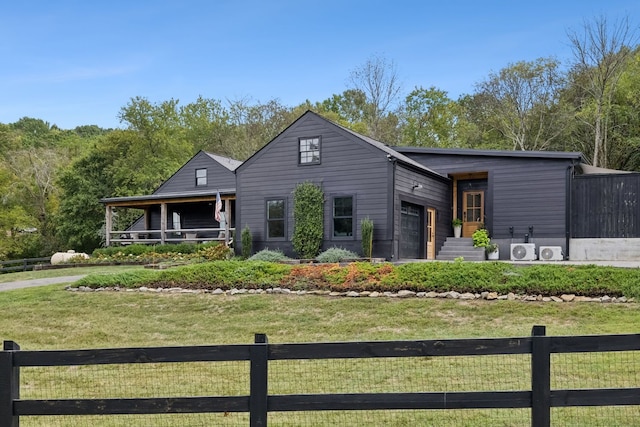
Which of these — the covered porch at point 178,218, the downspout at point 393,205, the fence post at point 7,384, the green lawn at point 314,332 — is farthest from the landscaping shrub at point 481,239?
the fence post at point 7,384

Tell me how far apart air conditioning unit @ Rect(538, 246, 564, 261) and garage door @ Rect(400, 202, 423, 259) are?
4.27m

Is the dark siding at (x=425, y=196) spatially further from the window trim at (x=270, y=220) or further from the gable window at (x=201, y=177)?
the gable window at (x=201, y=177)

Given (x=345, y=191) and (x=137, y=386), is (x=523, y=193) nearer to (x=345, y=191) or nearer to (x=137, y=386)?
(x=345, y=191)

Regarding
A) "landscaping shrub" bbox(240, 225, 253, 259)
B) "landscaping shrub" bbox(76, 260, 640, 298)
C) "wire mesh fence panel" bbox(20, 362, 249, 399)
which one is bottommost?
Answer: "wire mesh fence panel" bbox(20, 362, 249, 399)

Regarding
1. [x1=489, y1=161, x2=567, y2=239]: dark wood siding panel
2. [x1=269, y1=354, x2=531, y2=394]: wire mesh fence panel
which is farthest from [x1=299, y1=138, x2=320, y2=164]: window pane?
[x1=269, y1=354, x2=531, y2=394]: wire mesh fence panel

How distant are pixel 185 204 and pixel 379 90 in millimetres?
16963

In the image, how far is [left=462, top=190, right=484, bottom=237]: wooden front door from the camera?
69.8 feet

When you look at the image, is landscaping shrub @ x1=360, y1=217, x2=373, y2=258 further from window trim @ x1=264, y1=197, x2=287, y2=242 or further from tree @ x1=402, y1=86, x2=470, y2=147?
tree @ x1=402, y1=86, x2=470, y2=147

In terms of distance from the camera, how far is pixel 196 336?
930 centimetres

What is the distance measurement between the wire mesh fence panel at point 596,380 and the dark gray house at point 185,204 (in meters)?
20.3

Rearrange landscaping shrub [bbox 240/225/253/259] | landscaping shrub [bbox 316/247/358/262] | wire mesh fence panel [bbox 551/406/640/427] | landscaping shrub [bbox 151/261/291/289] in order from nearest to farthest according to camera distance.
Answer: wire mesh fence panel [bbox 551/406/640/427], landscaping shrub [bbox 151/261/291/289], landscaping shrub [bbox 316/247/358/262], landscaping shrub [bbox 240/225/253/259]

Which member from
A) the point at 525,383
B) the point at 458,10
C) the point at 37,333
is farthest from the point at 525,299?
the point at 458,10

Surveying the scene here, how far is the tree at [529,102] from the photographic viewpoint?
115ft

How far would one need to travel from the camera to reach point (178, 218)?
29297 mm
